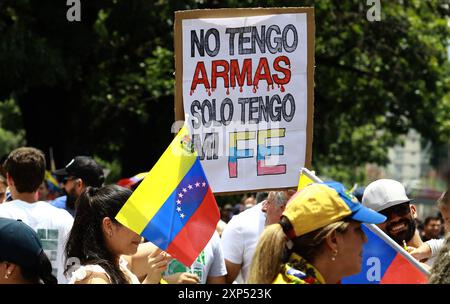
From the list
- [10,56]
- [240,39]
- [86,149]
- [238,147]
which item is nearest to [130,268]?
[238,147]

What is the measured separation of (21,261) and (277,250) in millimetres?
988

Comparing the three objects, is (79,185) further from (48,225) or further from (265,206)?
(265,206)

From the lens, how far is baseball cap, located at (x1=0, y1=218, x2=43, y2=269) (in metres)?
3.95

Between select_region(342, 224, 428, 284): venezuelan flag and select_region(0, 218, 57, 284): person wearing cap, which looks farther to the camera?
select_region(342, 224, 428, 284): venezuelan flag

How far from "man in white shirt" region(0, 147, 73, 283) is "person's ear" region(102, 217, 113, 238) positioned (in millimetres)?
1286

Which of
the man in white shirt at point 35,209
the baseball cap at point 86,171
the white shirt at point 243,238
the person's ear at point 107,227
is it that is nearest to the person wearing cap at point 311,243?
the person's ear at point 107,227

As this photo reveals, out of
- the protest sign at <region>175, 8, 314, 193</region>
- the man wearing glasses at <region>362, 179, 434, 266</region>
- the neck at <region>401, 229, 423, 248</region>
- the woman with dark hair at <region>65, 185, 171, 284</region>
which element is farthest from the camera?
the protest sign at <region>175, 8, 314, 193</region>

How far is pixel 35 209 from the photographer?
20.5 feet

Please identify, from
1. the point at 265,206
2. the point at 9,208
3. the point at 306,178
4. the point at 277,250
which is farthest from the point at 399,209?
the point at 9,208

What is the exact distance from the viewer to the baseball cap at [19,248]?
13.0ft

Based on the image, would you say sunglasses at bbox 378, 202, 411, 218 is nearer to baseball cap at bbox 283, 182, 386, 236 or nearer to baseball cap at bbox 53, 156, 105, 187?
baseball cap at bbox 283, 182, 386, 236

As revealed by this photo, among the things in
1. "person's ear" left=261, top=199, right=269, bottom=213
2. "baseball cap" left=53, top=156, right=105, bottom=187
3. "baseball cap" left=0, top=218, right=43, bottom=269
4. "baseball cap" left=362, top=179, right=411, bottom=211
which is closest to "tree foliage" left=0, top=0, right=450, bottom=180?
"baseball cap" left=53, top=156, right=105, bottom=187

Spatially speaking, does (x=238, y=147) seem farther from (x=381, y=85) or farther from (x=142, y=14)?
(x=381, y=85)
